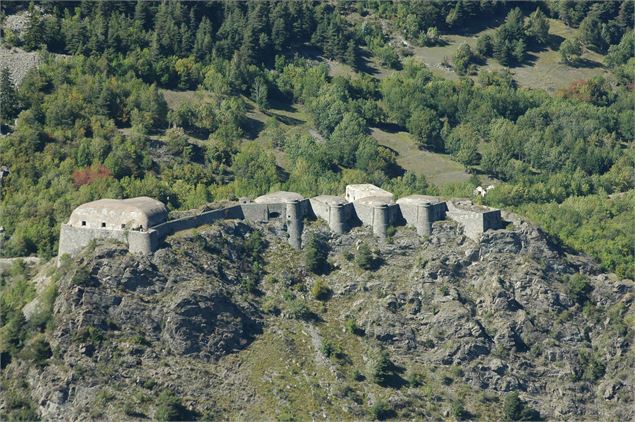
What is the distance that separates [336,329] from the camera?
342 feet

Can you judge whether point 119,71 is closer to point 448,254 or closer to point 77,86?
point 77,86

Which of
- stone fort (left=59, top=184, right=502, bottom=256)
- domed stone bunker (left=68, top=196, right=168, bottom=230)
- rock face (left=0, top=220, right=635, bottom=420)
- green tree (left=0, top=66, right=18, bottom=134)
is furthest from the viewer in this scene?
green tree (left=0, top=66, right=18, bottom=134)

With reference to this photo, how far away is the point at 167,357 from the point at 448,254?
22.9m

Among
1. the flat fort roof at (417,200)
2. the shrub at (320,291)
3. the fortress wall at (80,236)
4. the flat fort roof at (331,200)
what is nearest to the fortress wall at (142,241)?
the fortress wall at (80,236)

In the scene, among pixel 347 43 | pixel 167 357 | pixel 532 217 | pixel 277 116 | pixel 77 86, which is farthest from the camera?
pixel 347 43

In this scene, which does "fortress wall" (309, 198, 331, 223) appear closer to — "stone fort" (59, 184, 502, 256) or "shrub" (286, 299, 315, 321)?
"stone fort" (59, 184, 502, 256)

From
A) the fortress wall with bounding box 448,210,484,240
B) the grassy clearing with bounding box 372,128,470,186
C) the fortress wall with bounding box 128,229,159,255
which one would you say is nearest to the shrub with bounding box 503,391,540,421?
the fortress wall with bounding box 448,210,484,240

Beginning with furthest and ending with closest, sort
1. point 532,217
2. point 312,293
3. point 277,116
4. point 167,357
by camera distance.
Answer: point 277,116 < point 532,217 < point 312,293 < point 167,357

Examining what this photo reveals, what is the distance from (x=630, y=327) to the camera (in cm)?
10988

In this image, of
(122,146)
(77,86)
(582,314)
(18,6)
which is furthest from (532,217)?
(18,6)

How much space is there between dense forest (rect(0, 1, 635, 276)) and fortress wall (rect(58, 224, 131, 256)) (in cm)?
1046

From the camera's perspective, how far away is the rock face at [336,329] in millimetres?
97562

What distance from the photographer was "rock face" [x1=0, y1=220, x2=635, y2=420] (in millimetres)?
97562

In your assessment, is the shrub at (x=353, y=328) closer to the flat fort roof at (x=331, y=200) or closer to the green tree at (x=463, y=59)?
the flat fort roof at (x=331, y=200)
